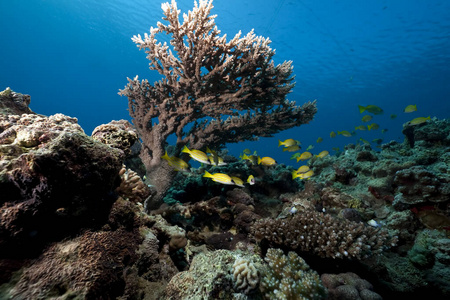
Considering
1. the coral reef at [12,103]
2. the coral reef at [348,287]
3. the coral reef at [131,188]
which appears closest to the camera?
the coral reef at [348,287]

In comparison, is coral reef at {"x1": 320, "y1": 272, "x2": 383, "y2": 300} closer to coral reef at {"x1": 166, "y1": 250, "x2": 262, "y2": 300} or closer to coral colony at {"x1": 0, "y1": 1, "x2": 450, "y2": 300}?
coral colony at {"x1": 0, "y1": 1, "x2": 450, "y2": 300}

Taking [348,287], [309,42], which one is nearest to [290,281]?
[348,287]

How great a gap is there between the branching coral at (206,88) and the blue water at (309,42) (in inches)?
1047

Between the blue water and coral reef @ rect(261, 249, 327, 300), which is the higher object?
the blue water

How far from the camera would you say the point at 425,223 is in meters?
3.91

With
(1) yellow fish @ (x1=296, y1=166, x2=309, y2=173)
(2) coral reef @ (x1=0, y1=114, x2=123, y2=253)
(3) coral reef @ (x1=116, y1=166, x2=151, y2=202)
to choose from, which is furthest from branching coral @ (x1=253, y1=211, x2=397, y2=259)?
(1) yellow fish @ (x1=296, y1=166, x2=309, y2=173)

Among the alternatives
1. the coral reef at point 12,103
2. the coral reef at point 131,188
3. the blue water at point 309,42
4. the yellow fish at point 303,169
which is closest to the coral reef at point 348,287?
the coral reef at point 131,188

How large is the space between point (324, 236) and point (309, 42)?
4582cm

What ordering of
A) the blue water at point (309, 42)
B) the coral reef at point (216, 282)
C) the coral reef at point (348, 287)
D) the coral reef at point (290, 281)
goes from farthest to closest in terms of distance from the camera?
1. the blue water at point (309, 42)
2. the coral reef at point (348, 287)
3. the coral reef at point (290, 281)
4. the coral reef at point (216, 282)

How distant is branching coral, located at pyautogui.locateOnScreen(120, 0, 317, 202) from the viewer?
4.90 metres

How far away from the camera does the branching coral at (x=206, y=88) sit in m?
4.90

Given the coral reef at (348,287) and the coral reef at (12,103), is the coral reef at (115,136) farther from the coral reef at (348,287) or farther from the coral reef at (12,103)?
the coral reef at (348,287)

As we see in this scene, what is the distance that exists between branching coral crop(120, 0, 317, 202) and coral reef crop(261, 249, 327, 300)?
4.03 m

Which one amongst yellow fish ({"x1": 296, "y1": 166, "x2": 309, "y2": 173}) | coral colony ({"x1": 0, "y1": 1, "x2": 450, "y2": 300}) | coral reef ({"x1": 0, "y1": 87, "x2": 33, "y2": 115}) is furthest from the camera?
yellow fish ({"x1": 296, "y1": 166, "x2": 309, "y2": 173})
